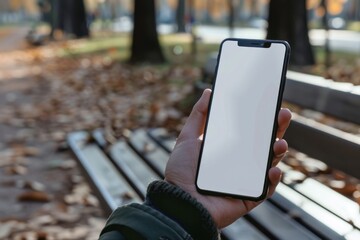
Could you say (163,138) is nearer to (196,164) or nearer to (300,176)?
(300,176)

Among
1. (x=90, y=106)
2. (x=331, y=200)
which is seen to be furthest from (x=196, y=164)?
(x=90, y=106)

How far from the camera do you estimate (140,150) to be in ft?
15.5

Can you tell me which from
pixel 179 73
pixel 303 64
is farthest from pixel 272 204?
pixel 179 73

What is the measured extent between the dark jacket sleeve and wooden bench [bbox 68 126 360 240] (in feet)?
3.73

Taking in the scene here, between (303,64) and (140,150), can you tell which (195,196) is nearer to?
(140,150)

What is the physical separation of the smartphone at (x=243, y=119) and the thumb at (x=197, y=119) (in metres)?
0.02

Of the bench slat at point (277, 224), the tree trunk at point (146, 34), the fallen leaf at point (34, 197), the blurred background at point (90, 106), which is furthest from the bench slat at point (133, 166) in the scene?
the tree trunk at point (146, 34)

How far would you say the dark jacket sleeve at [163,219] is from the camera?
1560 mm

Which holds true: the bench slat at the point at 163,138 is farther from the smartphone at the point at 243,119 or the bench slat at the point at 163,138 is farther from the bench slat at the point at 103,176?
the smartphone at the point at 243,119

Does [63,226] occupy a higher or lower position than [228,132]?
lower

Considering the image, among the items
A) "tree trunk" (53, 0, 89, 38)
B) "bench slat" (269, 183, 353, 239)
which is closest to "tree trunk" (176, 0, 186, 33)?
"tree trunk" (53, 0, 89, 38)

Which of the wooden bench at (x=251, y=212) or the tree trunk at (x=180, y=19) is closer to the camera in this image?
the wooden bench at (x=251, y=212)

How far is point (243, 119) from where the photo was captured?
191cm

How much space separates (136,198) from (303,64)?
801 centimetres
